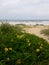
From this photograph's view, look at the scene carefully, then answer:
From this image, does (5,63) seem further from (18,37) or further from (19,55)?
(18,37)

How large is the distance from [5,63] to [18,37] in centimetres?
87

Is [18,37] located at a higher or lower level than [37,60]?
higher

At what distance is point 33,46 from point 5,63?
75 cm

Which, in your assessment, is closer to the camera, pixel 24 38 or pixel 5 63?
pixel 5 63

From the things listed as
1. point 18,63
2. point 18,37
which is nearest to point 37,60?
point 18,63

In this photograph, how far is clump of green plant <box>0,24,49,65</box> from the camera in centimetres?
454

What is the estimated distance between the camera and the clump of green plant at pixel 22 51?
4539 millimetres

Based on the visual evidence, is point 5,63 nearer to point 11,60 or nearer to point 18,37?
point 11,60

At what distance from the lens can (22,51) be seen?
4777 millimetres

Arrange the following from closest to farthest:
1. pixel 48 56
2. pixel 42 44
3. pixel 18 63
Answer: pixel 18 63 → pixel 48 56 → pixel 42 44

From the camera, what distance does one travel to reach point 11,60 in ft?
14.8

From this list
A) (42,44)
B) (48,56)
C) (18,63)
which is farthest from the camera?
(42,44)

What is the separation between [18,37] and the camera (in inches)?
205

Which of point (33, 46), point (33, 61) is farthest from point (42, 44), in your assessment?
point (33, 61)
